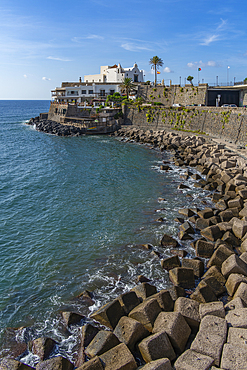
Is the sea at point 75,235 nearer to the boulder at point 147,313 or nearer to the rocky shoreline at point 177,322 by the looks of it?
the rocky shoreline at point 177,322

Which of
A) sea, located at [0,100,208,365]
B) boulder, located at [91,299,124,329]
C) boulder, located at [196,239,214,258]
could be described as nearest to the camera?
boulder, located at [91,299,124,329]

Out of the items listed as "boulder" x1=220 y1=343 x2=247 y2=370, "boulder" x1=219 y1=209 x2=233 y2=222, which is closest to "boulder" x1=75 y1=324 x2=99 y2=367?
"boulder" x1=220 y1=343 x2=247 y2=370

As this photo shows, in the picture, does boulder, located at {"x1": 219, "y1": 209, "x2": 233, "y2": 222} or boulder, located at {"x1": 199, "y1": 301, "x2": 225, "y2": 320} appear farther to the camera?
boulder, located at {"x1": 219, "y1": 209, "x2": 233, "y2": 222}

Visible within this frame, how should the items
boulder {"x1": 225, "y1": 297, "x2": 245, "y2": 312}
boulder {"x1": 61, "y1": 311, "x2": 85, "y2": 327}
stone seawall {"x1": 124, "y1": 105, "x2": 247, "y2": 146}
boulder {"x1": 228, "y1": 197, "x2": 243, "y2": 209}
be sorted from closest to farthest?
boulder {"x1": 225, "y1": 297, "x2": 245, "y2": 312}, boulder {"x1": 61, "y1": 311, "x2": 85, "y2": 327}, boulder {"x1": 228, "y1": 197, "x2": 243, "y2": 209}, stone seawall {"x1": 124, "y1": 105, "x2": 247, "y2": 146}

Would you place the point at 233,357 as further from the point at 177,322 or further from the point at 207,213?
the point at 207,213

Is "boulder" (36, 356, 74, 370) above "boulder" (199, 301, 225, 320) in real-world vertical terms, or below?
below

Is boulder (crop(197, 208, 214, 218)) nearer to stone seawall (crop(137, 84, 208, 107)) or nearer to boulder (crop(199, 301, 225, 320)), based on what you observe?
boulder (crop(199, 301, 225, 320))

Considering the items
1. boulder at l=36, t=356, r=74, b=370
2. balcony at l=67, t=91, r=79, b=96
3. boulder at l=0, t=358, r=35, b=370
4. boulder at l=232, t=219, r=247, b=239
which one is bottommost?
boulder at l=0, t=358, r=35, b=370

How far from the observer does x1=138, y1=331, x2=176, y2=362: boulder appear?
804 cm

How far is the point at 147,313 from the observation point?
9422 mm

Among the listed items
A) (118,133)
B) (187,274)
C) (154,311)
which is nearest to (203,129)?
(118,133)

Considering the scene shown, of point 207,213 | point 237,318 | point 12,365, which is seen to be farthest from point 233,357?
point 207,213

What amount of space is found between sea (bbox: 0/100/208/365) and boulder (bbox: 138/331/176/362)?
2.63 m

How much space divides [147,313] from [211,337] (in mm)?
2147
